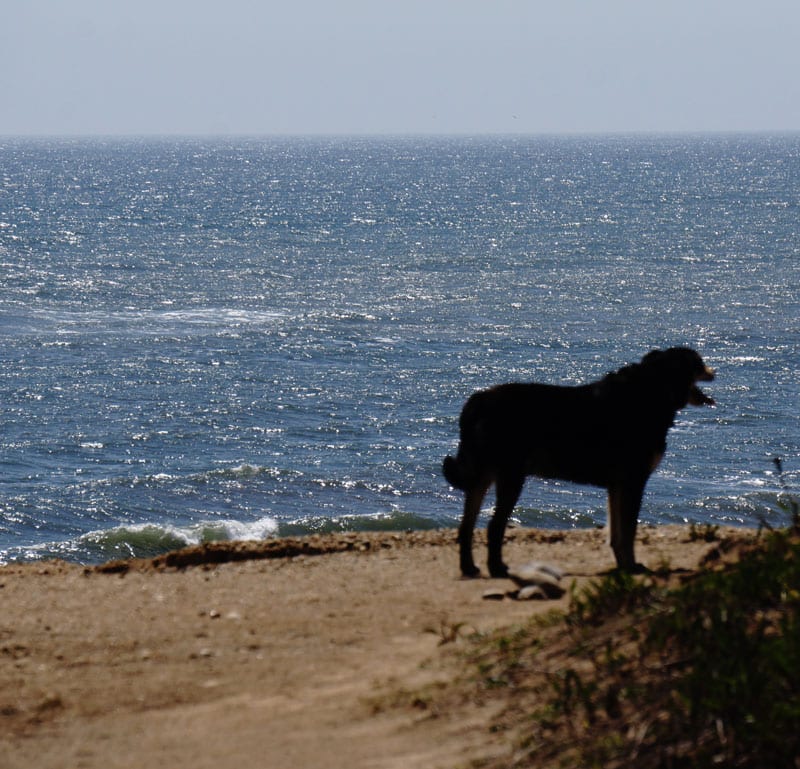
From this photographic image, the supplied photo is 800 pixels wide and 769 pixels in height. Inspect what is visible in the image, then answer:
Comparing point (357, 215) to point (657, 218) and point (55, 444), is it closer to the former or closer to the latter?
point (657, 218)

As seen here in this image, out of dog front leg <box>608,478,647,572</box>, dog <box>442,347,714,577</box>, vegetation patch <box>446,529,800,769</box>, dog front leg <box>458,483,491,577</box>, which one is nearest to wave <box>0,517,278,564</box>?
dog front leg <box>458,483,491,577</box>

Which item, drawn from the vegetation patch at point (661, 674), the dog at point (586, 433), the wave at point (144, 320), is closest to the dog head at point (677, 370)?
the dog at point (586, 433)

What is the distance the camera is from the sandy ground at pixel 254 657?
685 centimetres

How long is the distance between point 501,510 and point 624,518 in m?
0.87

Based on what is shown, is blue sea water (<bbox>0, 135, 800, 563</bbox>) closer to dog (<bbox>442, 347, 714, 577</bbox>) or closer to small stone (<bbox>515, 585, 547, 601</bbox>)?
dog (<bbox>442, 347, 714, 577</bbox>)

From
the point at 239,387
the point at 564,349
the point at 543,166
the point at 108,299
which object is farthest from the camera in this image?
the point at 543,166

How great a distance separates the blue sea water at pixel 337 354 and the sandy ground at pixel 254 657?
2.75 meters

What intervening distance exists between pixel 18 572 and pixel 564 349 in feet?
95.1

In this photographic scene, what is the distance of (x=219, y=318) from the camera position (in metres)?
47.2

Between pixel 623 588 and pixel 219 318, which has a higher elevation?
pixel 623 588

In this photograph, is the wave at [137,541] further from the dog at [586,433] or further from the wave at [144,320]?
the wave at [144,320]

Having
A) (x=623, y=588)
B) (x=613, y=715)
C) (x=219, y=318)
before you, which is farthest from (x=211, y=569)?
(x=219, y=318)

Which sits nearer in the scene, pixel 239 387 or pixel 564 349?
pixel 239 387

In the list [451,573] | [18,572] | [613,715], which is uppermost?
[613,715]
